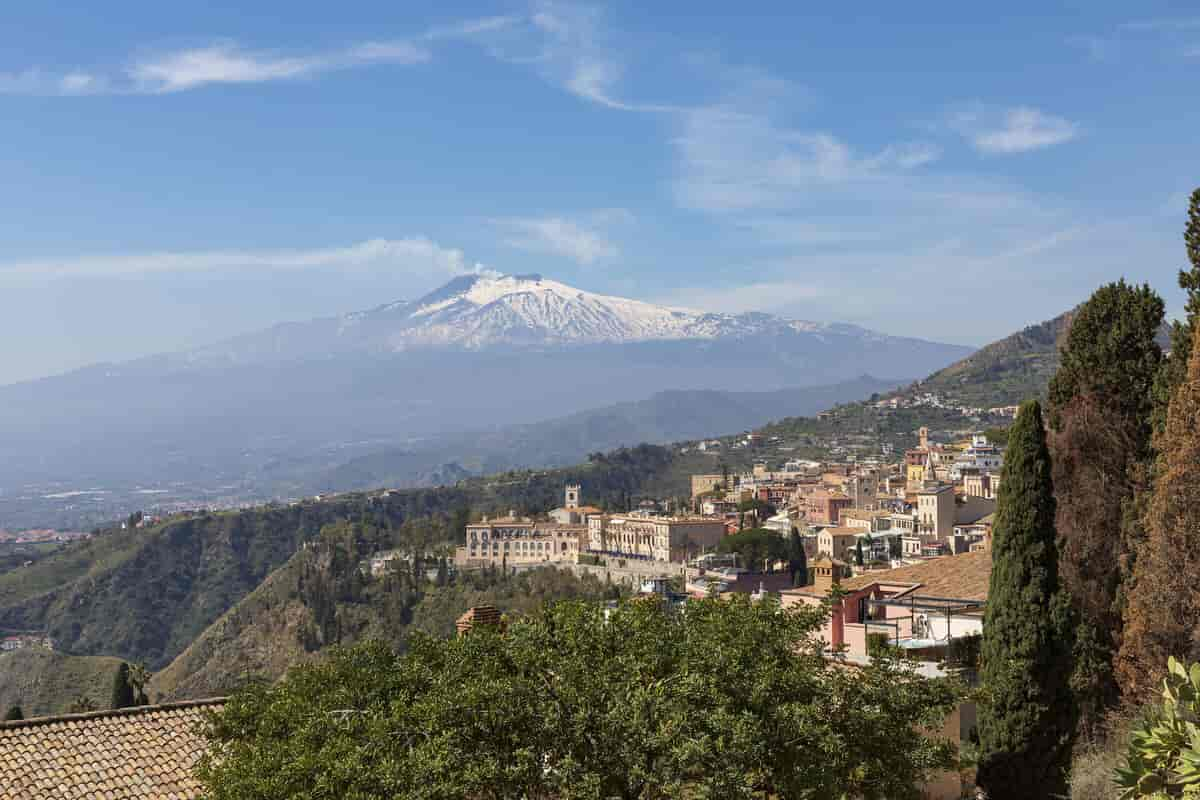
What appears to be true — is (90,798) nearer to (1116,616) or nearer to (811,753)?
(811,753)

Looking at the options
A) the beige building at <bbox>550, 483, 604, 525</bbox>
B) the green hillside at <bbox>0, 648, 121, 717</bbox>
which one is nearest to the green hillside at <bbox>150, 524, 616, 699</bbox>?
the green hillside at <bbox>0, 648, 121, 717</bbox>

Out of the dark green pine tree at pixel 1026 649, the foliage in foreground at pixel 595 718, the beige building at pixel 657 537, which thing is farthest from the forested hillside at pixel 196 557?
the foliage in foreground at pixel 595 718

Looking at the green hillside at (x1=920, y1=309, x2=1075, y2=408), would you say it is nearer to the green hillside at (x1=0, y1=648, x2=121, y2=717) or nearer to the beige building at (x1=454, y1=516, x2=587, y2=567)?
the beige building at (x1=454, y1=516, x2=587, y2=567)

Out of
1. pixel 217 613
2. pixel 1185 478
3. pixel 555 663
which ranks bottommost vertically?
pixel 217 613

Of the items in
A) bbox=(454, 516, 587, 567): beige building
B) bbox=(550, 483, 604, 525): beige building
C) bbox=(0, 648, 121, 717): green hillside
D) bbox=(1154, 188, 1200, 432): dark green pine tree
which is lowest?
bbox=(0, 648, 121, 717): green hillside

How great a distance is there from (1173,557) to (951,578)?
30.2 feet

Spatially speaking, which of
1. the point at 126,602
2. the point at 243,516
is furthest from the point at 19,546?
the point at 126,602

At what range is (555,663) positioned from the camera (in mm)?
11227

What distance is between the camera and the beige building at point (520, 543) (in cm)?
9681

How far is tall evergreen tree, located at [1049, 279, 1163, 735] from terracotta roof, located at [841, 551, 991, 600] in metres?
3.20

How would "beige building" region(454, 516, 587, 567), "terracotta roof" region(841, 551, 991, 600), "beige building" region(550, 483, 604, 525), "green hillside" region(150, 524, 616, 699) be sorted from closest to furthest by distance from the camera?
"terracotta roof" region(841, 551, 991, 600) < "green hillside" region(150, 524, 616, 699) < "beige building" region(454, 516, 587, 567) < "beige building" region(550, 483, 604, 525)

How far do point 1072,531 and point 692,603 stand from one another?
26.5 feet

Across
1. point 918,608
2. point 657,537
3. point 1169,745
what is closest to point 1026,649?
point 918,608

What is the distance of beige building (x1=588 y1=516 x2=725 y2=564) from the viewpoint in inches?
3578
